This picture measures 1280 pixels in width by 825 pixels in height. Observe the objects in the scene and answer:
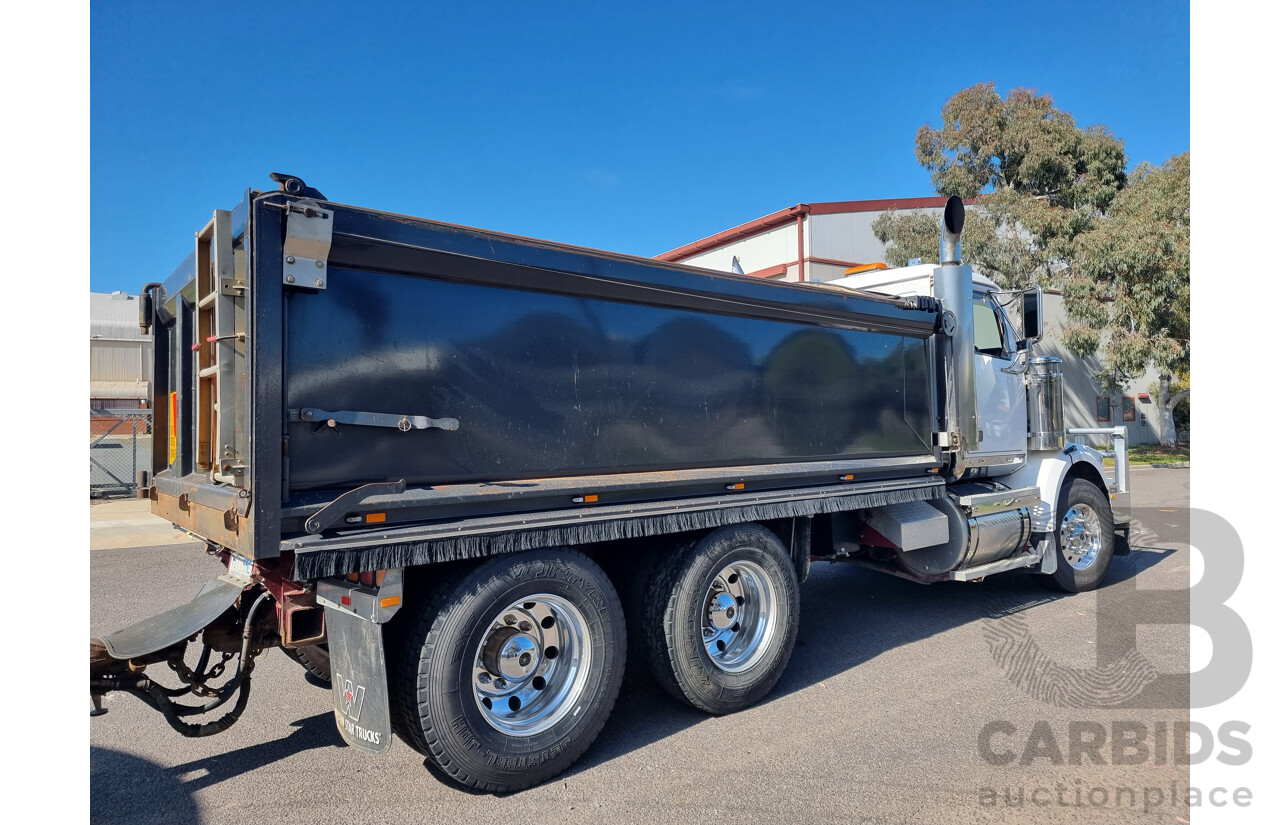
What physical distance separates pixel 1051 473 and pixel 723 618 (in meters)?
4.21

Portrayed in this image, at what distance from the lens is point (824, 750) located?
161 inches

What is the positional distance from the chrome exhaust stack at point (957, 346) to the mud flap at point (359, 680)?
4.80 metres

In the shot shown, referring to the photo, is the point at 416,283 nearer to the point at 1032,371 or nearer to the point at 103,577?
the point at 1032,371

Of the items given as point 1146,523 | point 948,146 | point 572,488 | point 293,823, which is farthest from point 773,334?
point 948,146

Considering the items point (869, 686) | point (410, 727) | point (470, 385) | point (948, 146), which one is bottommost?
point (869, 686)

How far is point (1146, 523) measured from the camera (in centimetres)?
1203

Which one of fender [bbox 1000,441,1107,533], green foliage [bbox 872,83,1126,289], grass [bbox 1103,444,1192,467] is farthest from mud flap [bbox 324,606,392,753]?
grass [bbox 1103,444,1192,467]

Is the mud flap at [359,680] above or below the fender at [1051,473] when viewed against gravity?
below

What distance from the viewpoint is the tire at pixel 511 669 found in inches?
136

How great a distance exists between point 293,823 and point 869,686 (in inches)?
137

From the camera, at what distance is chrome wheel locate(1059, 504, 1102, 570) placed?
7466 millimetres

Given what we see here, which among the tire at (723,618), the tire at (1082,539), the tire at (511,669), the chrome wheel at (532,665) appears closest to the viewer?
the tire at (511,669)

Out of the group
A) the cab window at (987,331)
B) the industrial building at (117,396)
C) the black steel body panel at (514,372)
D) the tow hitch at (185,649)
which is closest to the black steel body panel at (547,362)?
the black steel body panel at (514,372)

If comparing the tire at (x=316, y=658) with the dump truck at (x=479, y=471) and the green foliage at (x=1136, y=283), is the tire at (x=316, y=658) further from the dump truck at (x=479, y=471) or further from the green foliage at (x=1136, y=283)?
the green foliage at (x=1136, y=283)
